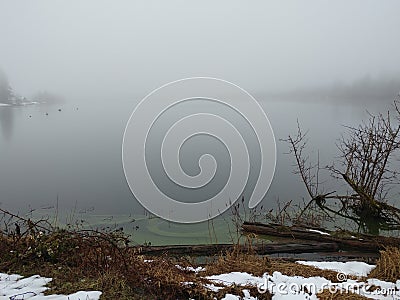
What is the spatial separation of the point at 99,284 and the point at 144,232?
4.08 metres

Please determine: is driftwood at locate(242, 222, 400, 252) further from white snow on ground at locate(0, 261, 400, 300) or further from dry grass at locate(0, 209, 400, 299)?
white snow on ground at locate(0, 261, 400, 300)

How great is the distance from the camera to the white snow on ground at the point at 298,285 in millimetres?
3691

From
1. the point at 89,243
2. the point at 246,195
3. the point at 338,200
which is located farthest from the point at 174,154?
the point at 89,243

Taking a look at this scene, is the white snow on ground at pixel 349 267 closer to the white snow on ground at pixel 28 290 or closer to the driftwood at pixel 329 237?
the driftwood at pixel 329 237

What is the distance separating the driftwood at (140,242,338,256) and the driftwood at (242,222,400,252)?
214 millimetres

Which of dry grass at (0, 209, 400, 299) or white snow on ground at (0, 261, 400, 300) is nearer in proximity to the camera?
white snow on ground at (0, 261, 400, 300)

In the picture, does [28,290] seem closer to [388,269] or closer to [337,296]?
[337,296]

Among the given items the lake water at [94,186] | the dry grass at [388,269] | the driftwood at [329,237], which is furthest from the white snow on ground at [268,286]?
the lake water at [94,186]

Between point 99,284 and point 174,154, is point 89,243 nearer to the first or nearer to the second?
point 99,284

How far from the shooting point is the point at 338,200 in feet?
32.5

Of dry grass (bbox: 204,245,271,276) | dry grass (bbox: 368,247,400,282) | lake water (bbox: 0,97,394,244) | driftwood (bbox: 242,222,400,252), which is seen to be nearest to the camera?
dry grass (bbox: 368,247,400,282)

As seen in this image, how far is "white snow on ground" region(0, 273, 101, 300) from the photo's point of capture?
3.44m

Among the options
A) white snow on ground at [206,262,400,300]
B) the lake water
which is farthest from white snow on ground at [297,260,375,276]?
the lake water

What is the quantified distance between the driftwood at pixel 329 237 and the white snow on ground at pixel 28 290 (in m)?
4.41
